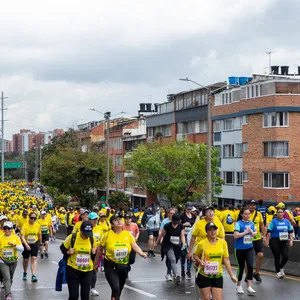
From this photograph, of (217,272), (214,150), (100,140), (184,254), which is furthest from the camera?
(100,140)

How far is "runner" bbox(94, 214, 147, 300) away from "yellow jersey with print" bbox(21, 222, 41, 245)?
6.07 meters

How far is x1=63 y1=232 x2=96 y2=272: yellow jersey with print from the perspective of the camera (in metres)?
13.0

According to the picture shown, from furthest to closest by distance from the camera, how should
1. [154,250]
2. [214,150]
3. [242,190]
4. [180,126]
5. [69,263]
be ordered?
[180,126] < [242,190] < [214,150] < [154,250] < [69,263]

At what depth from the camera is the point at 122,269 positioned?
13.3m

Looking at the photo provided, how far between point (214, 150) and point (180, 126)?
739 inches

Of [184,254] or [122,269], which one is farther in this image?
[184,254]

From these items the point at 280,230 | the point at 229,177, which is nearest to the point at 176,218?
the point at 280,230

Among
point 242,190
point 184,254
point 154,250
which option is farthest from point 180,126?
point 184,254

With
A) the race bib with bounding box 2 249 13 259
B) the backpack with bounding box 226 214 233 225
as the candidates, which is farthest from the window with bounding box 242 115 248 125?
the race bib with bounding box 2 249 13 259

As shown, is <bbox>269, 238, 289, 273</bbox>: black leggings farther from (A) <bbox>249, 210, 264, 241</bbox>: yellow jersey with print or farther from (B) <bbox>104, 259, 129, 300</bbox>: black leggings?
(B) <bbox>104, 259, 129, 300</bbox>: black leggings

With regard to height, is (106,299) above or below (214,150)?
below

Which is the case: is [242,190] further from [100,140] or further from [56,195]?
[100,140]

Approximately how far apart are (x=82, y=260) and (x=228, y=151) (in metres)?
50.1

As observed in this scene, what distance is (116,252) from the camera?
1318 cm
